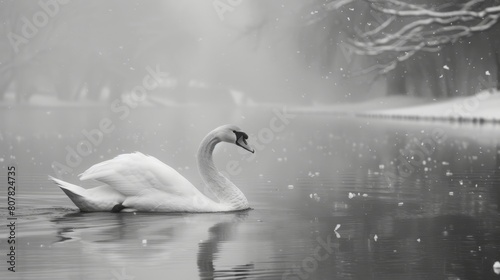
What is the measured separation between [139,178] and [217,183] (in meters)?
0.97

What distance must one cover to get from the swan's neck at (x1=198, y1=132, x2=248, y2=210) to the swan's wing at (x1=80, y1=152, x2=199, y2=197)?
1.34 ft

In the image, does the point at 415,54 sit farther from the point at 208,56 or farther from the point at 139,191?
the point at 208,56

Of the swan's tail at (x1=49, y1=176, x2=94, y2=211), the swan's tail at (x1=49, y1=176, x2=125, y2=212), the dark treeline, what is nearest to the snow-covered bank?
the dark treeline

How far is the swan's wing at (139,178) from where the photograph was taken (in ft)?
38.3

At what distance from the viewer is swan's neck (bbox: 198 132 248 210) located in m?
12.0

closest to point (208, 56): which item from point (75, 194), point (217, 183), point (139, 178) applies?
point (217, 183)

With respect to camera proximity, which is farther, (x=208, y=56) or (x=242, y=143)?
(x=208, y=56)

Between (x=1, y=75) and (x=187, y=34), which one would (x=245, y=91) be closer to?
(x=187, y=34)

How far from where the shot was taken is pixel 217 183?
12.2 m

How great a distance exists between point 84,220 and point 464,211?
419 cm

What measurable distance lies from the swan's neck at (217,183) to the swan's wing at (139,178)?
41 cm

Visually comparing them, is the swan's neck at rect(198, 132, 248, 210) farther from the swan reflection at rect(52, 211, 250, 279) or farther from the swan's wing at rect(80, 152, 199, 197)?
the swan's wing at rect(80, 152, 199, 197)

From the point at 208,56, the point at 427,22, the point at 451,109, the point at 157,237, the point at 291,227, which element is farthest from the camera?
the point at 208,56

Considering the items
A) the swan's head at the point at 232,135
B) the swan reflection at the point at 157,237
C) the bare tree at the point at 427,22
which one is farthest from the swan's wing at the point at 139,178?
the bare tree at the point at 427,22
